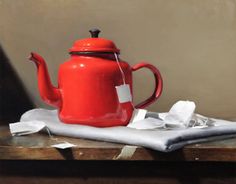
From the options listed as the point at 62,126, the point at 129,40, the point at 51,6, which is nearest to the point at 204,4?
the point at 129,40

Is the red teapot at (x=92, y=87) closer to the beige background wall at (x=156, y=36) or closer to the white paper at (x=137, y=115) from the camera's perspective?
the white paper at (x=137, y=115)

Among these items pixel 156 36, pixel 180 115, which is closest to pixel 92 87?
pixel 180 115

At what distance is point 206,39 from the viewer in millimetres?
1055

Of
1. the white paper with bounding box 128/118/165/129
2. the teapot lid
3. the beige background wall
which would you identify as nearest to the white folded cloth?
the white paper with bounding box 128/118/165/129

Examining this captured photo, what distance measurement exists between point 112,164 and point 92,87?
0.15 metres

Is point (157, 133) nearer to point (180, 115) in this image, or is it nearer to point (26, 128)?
point (180, 115)

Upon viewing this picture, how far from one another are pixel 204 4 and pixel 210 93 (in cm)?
23

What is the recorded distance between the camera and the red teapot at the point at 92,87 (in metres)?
0.73

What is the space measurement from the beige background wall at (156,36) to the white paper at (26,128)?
1.14 feet

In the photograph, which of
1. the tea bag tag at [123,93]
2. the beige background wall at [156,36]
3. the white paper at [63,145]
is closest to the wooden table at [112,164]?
the white paper at [63,145]

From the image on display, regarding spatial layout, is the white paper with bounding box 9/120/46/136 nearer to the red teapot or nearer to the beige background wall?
the red teapot

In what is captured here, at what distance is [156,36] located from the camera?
3.48ft

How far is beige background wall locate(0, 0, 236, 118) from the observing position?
1.05 m

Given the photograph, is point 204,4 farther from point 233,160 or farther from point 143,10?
point 233,160
